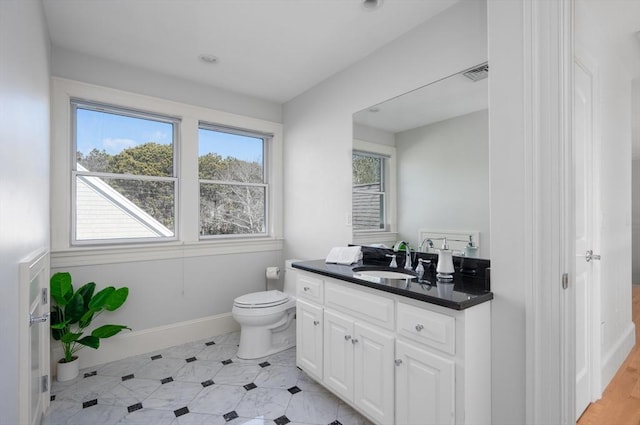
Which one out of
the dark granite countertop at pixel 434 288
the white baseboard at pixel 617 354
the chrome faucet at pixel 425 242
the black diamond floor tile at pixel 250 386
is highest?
the chrome faucet at pixel 425 242

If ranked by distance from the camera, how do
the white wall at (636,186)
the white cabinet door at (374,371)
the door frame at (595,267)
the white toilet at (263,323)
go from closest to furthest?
the white cabinet door at (374,371) < the door frame at (595,267) < the white toilet at (263,323) < the white wall at (636,186)

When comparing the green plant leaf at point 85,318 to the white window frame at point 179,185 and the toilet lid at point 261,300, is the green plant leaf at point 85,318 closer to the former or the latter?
the white window frame at point 179,185

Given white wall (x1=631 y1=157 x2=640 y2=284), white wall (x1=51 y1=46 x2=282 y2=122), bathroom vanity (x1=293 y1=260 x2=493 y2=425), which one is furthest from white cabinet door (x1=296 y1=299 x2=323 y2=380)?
white wall (x1=631 y1=157 x2=640 y2=284)

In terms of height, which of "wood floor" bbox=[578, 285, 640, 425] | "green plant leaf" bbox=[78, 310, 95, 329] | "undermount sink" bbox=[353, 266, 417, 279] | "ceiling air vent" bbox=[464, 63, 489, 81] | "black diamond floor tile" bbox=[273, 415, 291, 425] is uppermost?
"ceiling air vent" bbox=[464, 63, 489, 81]

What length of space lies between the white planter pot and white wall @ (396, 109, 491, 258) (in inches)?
106

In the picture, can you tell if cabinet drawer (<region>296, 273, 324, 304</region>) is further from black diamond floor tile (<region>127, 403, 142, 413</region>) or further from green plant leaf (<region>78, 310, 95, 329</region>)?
green plant leaf (<region>78, 310, 95, 329</region>)

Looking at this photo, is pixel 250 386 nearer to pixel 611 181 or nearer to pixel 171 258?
pixel 171 258

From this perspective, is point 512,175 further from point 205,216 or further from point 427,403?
point 205,216

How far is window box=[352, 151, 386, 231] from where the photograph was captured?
8.16 ft

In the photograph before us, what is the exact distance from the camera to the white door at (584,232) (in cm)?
186

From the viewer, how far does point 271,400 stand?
2.11 m

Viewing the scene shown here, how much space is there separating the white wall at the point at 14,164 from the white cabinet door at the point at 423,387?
5.07ft

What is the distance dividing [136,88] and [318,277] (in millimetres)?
2384

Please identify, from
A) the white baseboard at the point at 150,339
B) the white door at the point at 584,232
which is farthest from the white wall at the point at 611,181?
the white baseboard at the point at 150,339
